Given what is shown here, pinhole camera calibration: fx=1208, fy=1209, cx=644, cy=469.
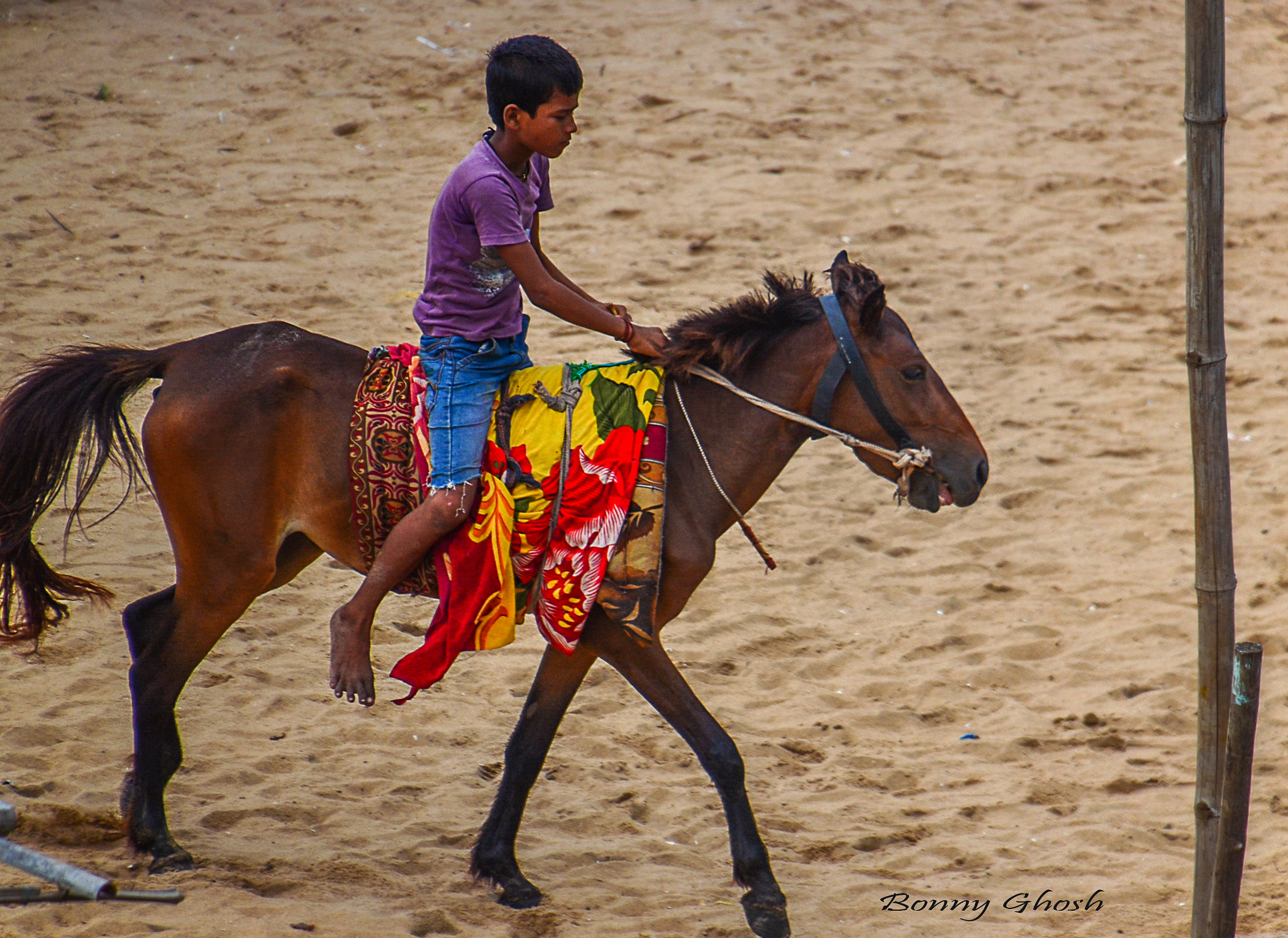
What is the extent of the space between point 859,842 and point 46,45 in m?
9.72

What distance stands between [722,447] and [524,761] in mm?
1211

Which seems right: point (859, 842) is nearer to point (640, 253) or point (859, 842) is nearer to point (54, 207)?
point (640, 253)

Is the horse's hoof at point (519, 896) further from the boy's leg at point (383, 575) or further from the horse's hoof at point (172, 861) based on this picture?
the horse's hoof at point (172, 861)

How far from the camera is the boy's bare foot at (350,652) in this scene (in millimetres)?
3449

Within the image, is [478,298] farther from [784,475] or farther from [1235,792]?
[784,475]

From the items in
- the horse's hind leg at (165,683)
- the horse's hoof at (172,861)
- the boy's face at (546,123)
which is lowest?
the horse's hoof at (172,861)

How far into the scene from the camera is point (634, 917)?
3.79m

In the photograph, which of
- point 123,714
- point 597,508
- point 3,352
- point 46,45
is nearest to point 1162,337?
point 597,508

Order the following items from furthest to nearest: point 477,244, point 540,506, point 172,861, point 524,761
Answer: point 524,761
point 172,861
point 540,506
point 477,244

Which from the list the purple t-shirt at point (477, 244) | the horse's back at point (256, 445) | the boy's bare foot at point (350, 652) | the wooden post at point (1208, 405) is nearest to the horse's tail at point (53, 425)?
the horse's back at point (256, 445)

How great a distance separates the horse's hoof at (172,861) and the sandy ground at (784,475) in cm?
7

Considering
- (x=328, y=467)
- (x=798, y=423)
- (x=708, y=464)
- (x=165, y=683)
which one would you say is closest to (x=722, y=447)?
(x=708, y=464)

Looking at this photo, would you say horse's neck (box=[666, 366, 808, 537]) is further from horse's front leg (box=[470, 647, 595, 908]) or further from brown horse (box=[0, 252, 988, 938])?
horse's front leg (box=[470, 647, 595, 908])

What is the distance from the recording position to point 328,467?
367cm
